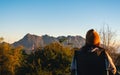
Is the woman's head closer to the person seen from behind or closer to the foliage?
the person seen from behind

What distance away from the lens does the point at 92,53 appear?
6051 mm

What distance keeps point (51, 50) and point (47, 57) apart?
3.92 ft

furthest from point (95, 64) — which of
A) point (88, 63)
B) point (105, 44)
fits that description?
point (105, 44)

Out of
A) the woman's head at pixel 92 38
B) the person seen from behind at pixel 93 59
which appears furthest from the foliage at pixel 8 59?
the woman's head at pixel 92 38

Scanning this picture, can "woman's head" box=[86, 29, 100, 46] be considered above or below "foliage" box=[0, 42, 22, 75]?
above

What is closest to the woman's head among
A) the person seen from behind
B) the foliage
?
the person seen from behind

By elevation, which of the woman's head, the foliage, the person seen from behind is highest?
the woman's head

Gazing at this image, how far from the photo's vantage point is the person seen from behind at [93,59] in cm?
596

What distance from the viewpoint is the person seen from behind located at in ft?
19.6

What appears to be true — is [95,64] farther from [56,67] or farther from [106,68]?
[56,67]

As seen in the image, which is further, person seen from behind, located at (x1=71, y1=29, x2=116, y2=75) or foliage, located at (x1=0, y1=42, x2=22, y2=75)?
foliage, located at (x1=0, y1=42, x2=22, y2=75)

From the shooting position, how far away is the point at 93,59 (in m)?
6.05

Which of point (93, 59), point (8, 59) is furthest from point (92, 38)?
point (8, 59)

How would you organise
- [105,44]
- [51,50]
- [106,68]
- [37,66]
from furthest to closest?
1. [105,44]
2. [51,50]
3. [37,66]
4. [106,68]
